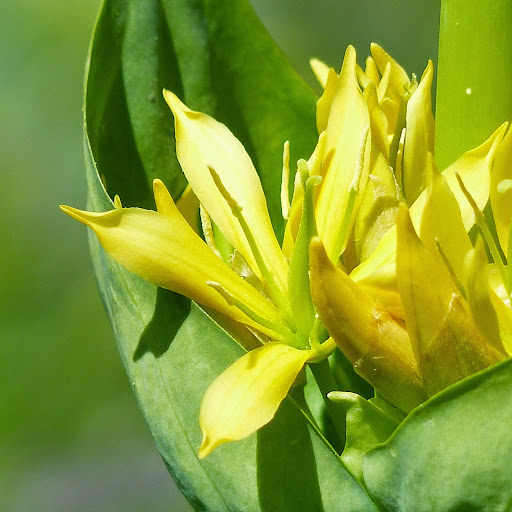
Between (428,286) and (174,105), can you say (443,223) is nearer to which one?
(428,286)

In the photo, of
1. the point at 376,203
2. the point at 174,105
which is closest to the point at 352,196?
the point at 376,203

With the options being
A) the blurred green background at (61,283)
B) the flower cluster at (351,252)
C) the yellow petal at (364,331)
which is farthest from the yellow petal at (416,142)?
the blurred green background at (61,283)

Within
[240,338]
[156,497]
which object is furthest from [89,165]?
[156,497]

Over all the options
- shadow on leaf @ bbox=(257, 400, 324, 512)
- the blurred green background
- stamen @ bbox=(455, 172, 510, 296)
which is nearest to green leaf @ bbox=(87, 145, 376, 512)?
shadow on leaf @ bbox=(257, 400, 324, 512)

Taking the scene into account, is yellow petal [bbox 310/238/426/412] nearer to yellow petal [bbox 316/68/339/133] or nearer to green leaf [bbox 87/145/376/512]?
green leaf [bbox 87/145/376/512]

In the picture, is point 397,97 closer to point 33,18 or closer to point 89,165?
point 89,165

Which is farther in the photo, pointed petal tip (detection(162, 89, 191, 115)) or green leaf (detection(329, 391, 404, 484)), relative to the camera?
pointed petal tip (detection(162, 89, 191, 115))

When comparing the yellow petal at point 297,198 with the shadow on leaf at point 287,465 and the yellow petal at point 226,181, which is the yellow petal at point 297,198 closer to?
the yellow petal at point 226,181
